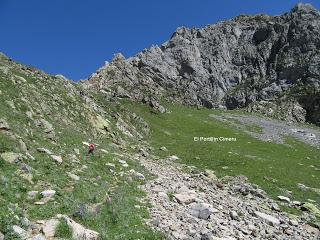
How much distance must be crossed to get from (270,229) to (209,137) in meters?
49.0

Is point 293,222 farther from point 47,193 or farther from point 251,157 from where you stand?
point 251,157

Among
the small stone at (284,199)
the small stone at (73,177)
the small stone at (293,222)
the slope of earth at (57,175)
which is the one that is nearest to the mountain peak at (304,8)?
the slope of earth at (57,175)

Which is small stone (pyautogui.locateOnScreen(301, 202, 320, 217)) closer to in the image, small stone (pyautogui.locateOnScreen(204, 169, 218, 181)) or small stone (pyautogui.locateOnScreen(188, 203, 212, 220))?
small stone (pyautogui.locateOnScreen(204, 169, 218, 181))

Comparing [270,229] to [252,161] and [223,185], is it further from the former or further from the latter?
[252,161]

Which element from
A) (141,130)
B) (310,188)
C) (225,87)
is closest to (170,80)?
(225,87)

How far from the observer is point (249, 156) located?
5122 cm

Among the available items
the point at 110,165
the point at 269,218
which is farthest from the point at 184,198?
the point at 110,165

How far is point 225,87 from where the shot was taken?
6545 inches

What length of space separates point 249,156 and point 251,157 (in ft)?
3.59

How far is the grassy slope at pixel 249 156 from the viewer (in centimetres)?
3731

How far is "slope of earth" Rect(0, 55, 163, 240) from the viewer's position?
631 inches

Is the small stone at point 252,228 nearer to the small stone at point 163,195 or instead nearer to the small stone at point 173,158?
→ the small stone at point 163,195

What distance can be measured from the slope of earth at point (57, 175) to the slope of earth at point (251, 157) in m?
8.97

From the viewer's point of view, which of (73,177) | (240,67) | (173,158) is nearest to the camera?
(73,177)
